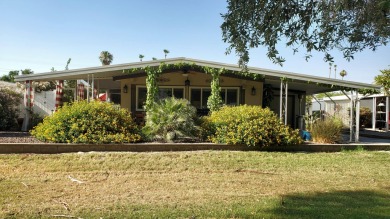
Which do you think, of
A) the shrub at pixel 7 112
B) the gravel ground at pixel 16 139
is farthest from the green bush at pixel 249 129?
the shrub at pixel 7 112

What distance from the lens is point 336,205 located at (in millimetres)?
5340

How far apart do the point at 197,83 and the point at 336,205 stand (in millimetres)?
11345

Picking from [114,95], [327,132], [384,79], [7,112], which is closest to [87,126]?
→ [7,112]

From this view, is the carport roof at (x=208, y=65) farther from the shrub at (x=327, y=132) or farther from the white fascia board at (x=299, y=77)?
the shrub at (x=327, y=132)

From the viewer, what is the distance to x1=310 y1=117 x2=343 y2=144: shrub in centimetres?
1212

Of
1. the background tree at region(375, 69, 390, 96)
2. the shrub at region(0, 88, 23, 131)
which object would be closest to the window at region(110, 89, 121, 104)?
the shrub at region(0, 88, 23, 131)

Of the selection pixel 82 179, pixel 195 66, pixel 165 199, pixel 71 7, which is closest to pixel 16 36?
pixel 71 7

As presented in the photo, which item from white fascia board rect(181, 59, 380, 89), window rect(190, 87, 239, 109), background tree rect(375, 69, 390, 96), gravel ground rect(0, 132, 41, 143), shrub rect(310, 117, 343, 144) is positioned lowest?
gravel ground rect(0, 132, 41, 143)

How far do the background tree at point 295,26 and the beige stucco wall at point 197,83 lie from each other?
9.59 meters

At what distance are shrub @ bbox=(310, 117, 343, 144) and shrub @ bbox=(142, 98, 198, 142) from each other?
4.43 m

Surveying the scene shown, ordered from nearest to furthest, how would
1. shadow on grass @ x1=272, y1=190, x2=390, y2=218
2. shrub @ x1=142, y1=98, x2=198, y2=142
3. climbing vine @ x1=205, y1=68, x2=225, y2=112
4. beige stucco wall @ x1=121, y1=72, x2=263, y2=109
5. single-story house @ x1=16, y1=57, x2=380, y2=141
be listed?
shadow on grass @ x1=272, y1=190, x2=390, y2=218 < shrub @ x1=142, y1=98, x2=198, y2=142 < single-story house @ x1=16, y1=57, x2=380, y2=141 < climbing vine @ x1=205, y1=68, x2=225, y2=112 < beige stucco wall @ x1=121, y1=72, x2=263, y2=109

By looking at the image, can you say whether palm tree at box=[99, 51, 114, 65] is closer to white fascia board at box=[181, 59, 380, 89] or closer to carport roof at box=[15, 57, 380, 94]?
carport roof at box=[15, 57, 380, 94]

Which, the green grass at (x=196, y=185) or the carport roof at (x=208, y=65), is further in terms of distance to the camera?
the carport roof at (x=208, y=65)

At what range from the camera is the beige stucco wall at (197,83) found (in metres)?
16.0
